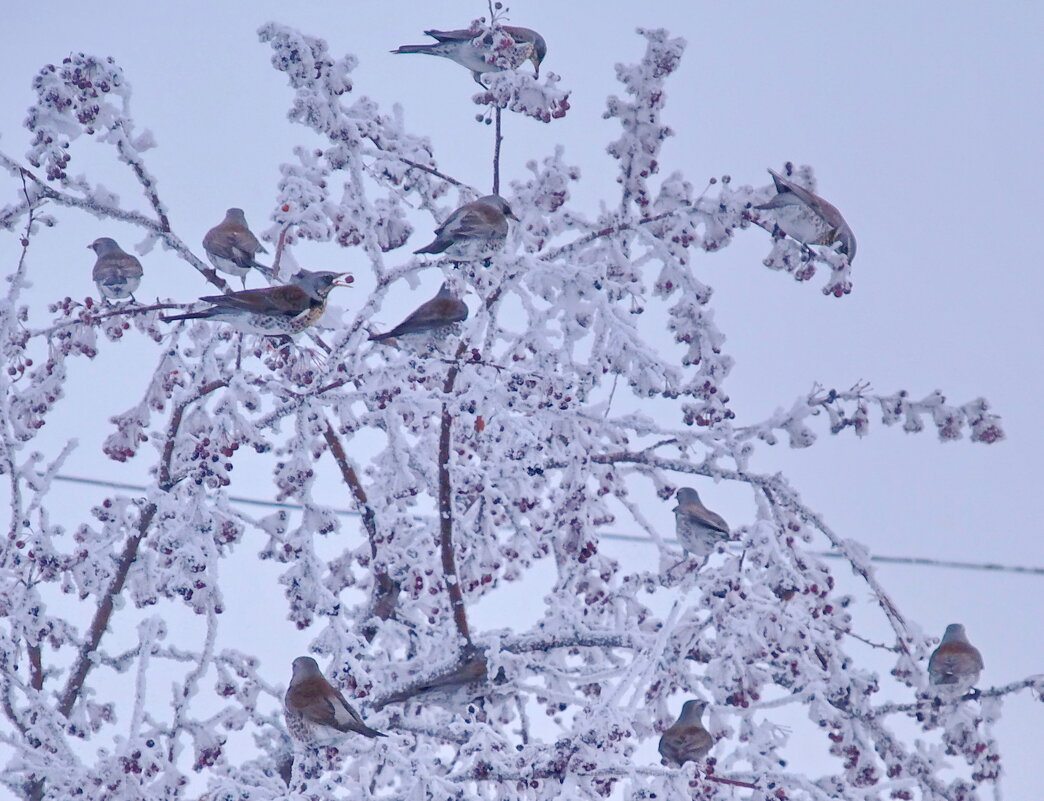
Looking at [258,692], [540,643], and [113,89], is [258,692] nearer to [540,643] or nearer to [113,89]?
[540,643]

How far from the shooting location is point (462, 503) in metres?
5.66

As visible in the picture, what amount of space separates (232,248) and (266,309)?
103 cm

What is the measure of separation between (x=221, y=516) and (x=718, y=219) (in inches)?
88.5

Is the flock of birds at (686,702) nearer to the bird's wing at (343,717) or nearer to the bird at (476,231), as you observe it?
the bird's wing at (343,717)

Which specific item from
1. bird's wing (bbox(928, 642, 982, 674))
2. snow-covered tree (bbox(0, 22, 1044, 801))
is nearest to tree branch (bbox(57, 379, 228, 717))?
snow-covered tree (bbox(0, 22, 1044, 801))

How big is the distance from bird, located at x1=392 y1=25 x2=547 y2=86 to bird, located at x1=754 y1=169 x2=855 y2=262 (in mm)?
1111

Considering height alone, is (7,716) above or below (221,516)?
below

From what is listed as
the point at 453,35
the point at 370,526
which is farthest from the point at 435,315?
the point at 453,35

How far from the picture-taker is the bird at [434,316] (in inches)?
212

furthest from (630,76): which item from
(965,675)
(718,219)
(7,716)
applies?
(7,716)

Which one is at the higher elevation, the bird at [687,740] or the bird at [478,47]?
the bird at [478,47]

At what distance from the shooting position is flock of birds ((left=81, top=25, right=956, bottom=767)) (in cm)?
471

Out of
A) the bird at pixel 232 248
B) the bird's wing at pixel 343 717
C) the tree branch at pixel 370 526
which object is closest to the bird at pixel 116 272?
the bird at pixel 232 248

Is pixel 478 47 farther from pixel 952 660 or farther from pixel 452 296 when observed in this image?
pixel 952 660
